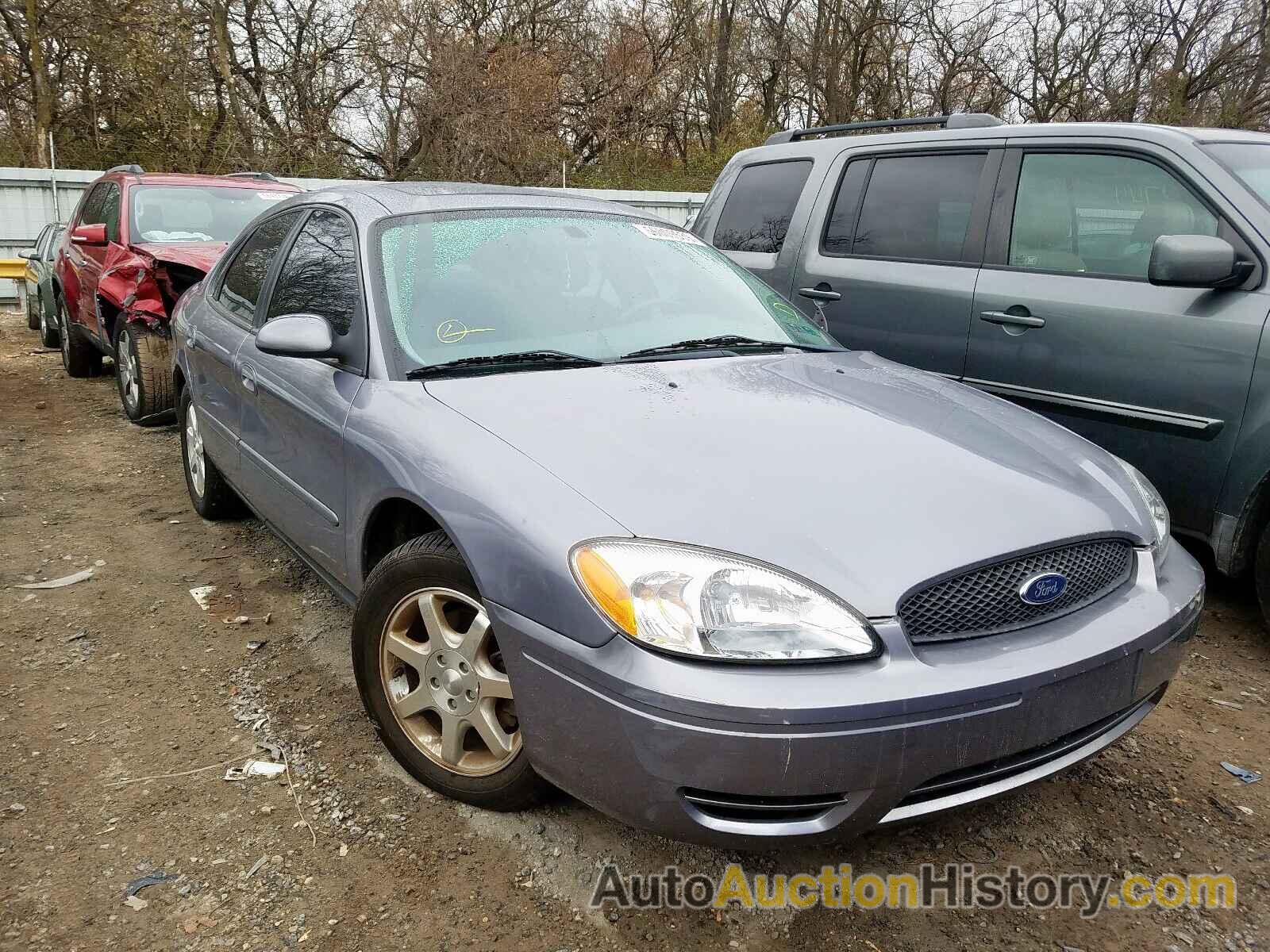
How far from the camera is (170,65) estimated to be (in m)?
16.5

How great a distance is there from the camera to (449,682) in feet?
7.69

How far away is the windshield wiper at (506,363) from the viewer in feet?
8.64

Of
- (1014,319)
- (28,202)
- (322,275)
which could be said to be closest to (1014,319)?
(1014,319)

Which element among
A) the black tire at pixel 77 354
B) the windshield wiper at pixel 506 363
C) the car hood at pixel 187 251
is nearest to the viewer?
the windshield wiper at pixel 506 363

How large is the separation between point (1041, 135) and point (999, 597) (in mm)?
2983

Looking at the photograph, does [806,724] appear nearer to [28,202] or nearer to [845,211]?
[845,211]

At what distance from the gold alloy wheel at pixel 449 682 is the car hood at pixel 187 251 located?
4109mm

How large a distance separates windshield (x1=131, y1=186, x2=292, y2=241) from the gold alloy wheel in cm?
536

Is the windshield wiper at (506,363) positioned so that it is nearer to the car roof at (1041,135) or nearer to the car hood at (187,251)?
the car roof at (1041,135)

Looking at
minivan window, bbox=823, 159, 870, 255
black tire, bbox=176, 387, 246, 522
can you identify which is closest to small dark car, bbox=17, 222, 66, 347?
black tire, bbox=176, 387, 246, 522

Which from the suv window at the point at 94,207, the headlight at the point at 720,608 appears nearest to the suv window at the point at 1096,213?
the headlight at the point at 720,608

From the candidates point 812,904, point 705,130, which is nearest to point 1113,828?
point 812,904

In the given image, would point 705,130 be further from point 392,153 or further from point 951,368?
point 951,368

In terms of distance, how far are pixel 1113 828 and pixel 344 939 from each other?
1875 mm
